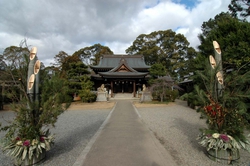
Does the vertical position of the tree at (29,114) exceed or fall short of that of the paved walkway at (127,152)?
it exceeds it

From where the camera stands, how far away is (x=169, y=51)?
4475 cm

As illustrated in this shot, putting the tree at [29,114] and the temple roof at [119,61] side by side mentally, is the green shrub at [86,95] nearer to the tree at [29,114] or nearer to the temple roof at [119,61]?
the temple roof at [119,61]

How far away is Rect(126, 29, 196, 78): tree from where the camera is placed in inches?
1693

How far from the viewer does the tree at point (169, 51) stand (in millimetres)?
43000

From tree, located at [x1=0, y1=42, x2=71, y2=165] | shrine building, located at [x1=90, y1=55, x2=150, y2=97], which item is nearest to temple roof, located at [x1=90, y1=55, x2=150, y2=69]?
shrine building, located at [x1=90, y1=55, x2=150, y2=97]

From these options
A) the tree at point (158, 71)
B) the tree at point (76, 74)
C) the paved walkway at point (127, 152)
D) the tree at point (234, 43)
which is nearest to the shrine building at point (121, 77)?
the tree at point (158, 71)

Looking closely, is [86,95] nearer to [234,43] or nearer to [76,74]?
[76,74]

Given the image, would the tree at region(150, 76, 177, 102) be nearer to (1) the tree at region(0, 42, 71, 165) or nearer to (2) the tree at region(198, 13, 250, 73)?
(2) the tree at region(198, 13, 250, 73)

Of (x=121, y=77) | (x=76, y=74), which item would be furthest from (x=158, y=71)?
(x=76, y=74)

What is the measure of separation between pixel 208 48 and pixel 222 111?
24.9 ft

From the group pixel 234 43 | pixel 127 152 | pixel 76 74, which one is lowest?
pixel 127 152

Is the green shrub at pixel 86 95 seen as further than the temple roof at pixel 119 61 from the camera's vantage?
No

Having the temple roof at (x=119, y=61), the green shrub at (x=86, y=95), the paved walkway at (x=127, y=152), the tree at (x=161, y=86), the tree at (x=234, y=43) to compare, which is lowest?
the paved walkway at (x=127, y=152)

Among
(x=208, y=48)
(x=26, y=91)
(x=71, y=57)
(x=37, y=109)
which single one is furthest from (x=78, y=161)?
(x=71, y=57)
